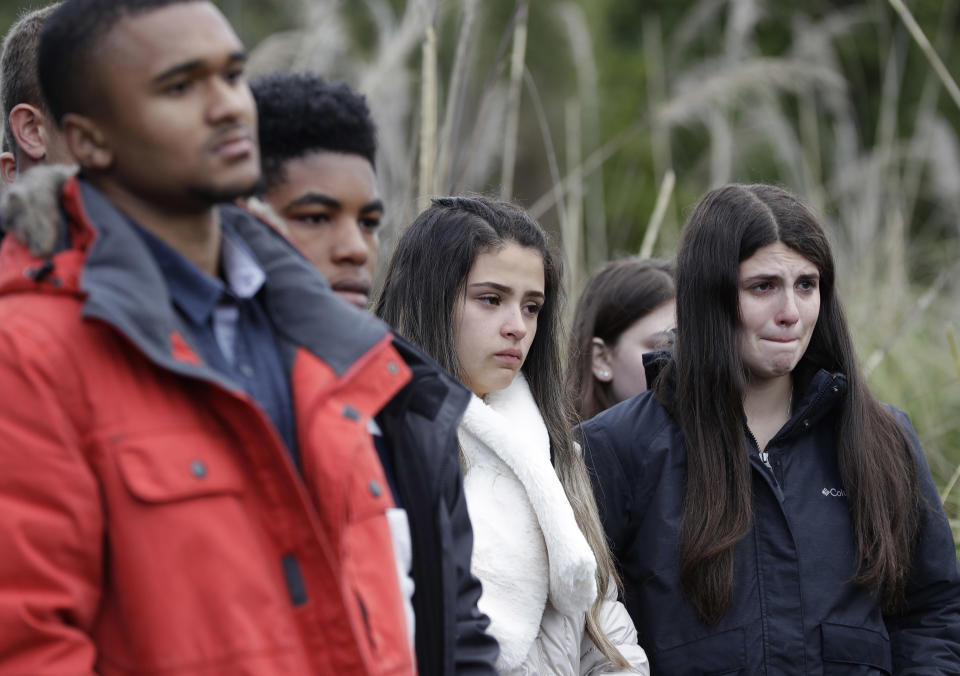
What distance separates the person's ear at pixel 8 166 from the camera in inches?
99.1

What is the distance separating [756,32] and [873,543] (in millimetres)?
11612

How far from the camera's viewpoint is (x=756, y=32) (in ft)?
44.1

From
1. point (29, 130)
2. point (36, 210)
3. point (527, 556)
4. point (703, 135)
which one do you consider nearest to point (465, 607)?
point (527, 556)

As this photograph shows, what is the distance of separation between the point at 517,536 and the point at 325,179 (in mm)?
908

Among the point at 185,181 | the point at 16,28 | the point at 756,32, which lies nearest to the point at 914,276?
the point at 16,28

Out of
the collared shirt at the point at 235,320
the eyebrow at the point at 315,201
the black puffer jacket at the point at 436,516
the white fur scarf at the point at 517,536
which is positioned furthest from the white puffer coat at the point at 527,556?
the collared shirt at the point at 235,320

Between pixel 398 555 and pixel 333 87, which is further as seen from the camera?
pixel 333 87

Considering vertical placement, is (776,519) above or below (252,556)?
below

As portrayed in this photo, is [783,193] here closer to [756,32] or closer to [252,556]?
[252,556]

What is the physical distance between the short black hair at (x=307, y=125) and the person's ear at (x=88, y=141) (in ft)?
1.34

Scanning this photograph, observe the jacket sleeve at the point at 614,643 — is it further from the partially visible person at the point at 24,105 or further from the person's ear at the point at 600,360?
the partially visible person at the point at 24,105

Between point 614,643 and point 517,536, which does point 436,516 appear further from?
point 614,643

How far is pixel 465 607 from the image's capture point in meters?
1.93

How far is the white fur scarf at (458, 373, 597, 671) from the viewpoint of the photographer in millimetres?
2375
